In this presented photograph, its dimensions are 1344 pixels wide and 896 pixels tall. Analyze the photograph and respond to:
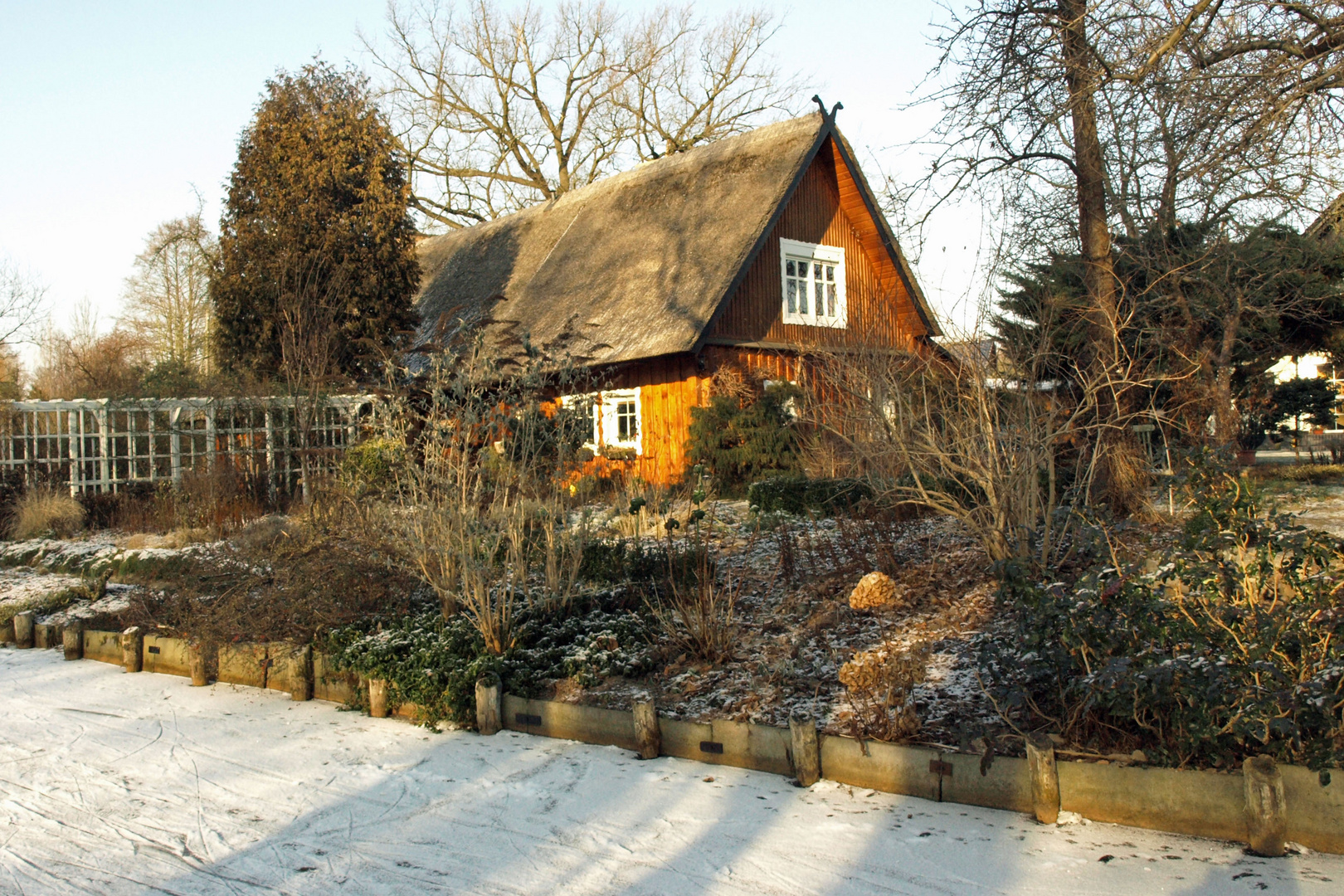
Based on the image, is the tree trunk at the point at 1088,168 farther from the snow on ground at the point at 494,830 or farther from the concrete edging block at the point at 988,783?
the snow on ground at the point at 494,830

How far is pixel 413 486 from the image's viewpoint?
269 inches

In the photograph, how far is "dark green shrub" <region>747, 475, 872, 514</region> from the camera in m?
9.27

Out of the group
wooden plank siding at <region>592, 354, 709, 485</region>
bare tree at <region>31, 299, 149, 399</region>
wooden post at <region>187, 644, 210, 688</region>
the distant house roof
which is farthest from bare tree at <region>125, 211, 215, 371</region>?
wooden post at <region>187, 644, 210, 688</region>

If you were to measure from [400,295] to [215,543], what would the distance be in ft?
27.2

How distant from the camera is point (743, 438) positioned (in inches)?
540

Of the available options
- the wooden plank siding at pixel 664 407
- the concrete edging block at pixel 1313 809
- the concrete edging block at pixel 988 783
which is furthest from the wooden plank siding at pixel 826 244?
the concrete edging block at pixel 1313 809

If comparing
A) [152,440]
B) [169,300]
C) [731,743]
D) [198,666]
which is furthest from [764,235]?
[169,300]

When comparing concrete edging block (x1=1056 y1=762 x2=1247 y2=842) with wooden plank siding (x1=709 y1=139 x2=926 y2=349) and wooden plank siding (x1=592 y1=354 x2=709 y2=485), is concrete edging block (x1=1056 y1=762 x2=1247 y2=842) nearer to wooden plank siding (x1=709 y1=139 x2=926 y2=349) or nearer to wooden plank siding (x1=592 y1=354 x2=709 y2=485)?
wooden plank siding (x1=592 y1=354 x2=709 y2=485)

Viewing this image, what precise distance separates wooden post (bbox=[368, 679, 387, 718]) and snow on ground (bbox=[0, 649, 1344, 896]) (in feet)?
0.91

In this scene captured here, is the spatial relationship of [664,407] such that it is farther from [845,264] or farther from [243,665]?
[243,665]

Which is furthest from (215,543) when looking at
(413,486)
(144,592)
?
(413,486)

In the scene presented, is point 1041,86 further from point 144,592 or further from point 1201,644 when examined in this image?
point 144,592

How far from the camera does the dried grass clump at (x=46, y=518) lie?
12562 mm

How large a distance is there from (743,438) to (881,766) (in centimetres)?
945
